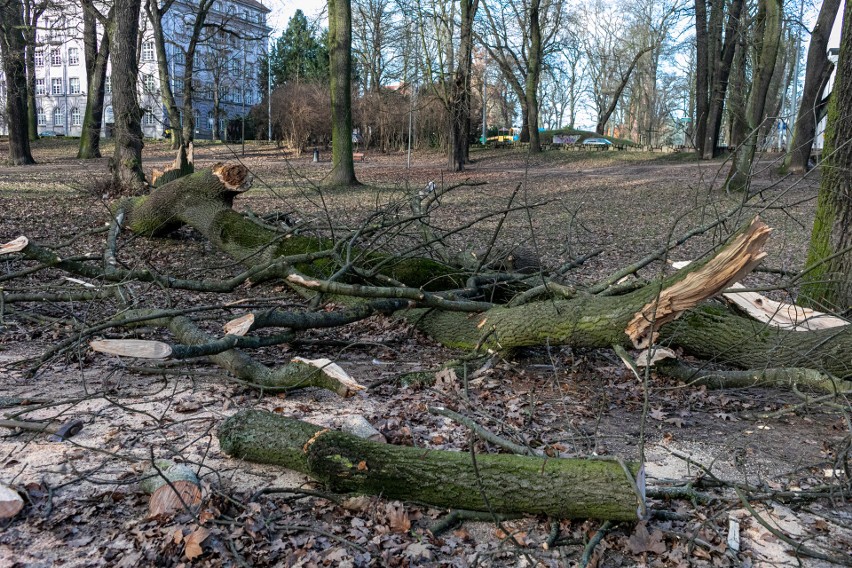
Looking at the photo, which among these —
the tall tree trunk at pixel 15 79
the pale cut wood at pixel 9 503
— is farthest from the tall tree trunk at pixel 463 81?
the pale cut wood at pixel 9 503

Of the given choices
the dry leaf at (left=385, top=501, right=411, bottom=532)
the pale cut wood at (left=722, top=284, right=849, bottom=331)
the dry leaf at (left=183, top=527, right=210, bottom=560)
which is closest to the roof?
the pale cut wood at (left=722, top=284, right=849, bottom=331)

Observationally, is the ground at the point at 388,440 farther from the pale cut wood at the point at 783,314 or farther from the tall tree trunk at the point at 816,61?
the tall tree trunk at the point at 816,61

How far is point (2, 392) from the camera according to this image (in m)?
4.45

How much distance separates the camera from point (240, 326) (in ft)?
16.0

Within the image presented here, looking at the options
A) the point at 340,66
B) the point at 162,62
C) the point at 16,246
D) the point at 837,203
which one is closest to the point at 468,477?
the point at 16,246

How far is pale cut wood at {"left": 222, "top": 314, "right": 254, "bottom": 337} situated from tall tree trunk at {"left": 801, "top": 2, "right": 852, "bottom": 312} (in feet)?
14.9

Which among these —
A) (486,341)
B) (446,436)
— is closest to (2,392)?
(446,436)

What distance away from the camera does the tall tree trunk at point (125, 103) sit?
11.8 metres

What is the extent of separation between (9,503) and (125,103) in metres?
10.2

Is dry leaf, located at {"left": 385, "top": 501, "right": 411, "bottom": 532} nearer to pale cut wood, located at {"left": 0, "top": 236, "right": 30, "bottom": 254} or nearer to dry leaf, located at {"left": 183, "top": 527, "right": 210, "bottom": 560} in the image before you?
dry leaf, located at {"left": 183, "top": 527, "right": 210, "bottom": 560}

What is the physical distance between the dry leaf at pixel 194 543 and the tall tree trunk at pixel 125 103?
33.0ft

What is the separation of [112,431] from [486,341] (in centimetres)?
272

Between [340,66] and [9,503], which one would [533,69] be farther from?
[9,503]

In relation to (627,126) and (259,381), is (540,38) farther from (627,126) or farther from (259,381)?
(627,126)
